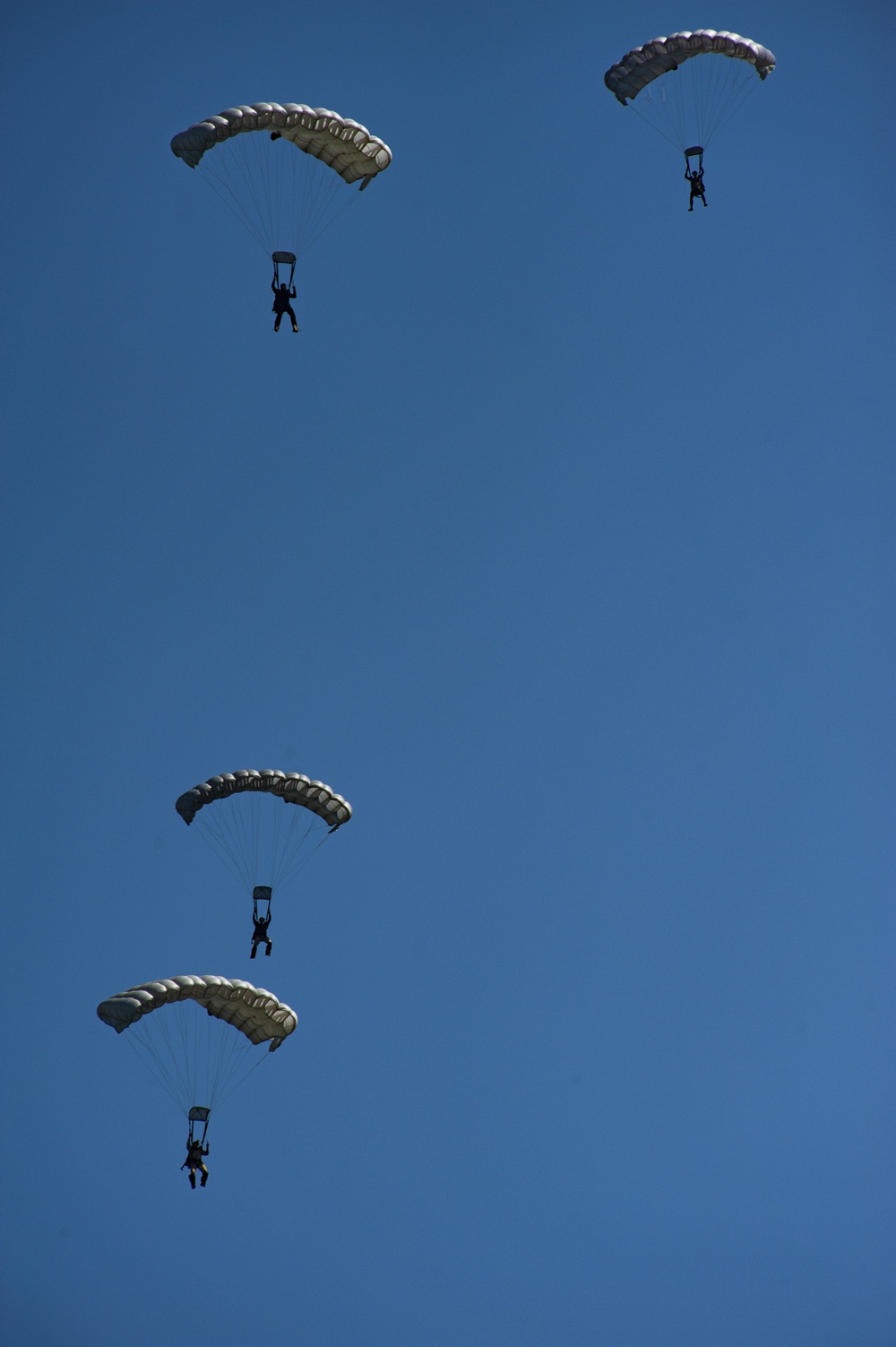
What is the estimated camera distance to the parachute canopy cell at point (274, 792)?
2916cm

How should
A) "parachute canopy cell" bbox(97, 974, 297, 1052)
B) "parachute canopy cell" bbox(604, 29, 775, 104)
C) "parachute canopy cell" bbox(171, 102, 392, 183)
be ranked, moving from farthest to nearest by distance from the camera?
"parachute canopy cell" bbox(604, 29, 775, 104) < "parachute canopy cell" bbox(171, 102, 392, 183) < "parachute canopy cell" bbox(97, 974, 297, 1052)

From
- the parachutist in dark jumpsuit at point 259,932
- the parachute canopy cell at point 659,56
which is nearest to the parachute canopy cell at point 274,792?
the parachutist in dark jumpsuit at point 259,932

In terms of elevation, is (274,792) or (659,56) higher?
(659,56)

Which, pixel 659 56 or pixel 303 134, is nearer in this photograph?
pixel 303 134

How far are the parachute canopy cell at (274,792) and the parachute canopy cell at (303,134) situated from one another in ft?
30.1

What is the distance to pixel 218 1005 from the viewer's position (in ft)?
92.5

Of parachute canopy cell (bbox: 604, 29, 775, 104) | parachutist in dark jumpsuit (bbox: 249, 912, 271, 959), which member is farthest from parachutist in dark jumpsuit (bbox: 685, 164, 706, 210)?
parachutist in dark jumpsuit (bbox: 249, 912, 271, 959)

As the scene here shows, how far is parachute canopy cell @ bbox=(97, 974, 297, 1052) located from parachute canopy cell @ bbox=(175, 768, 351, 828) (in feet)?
9.34

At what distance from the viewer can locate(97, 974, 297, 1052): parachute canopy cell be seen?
86.4 ft

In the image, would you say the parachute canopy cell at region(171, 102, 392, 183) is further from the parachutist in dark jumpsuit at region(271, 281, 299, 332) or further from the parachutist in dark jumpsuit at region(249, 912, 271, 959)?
the parachutist in dark jumpsuit at region(249, 912, 271, 959)

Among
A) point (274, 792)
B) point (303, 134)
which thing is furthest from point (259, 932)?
point (303, 134)

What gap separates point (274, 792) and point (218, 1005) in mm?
3342

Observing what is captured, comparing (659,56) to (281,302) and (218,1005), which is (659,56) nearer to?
(281,302)

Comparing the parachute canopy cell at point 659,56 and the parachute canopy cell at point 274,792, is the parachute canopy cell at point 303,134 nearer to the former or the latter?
the parachute canopy cell at point 659,56
